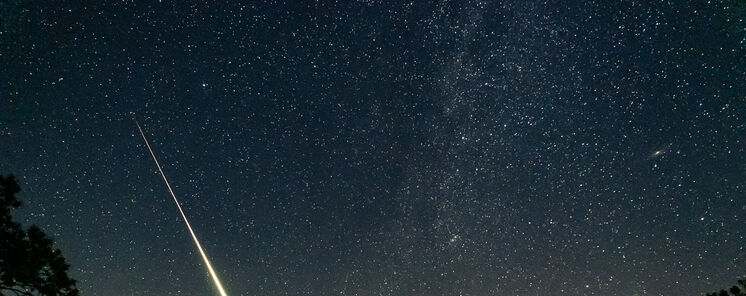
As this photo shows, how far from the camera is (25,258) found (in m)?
4.75

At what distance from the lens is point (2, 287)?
461cm

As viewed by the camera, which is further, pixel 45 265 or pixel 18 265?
pixel 45 265

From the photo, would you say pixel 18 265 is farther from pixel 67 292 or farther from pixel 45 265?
pixel 67 292

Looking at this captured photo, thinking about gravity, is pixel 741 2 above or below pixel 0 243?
below

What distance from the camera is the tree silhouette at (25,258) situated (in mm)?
4633

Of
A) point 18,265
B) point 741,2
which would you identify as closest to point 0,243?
point 18,265

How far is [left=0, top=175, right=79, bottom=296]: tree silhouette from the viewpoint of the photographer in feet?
15.2

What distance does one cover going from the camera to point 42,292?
486cm

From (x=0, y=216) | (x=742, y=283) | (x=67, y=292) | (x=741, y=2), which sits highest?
(x=0, y=216)

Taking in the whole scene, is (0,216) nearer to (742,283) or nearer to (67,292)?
(67,292)

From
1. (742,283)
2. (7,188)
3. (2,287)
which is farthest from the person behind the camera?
(742,283)

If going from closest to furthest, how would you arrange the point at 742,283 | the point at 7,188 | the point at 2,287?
the point at 2,287, the point at 7,188, the point at 742,283

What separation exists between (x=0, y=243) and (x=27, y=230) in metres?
0.37

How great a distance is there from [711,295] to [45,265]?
572 inches
